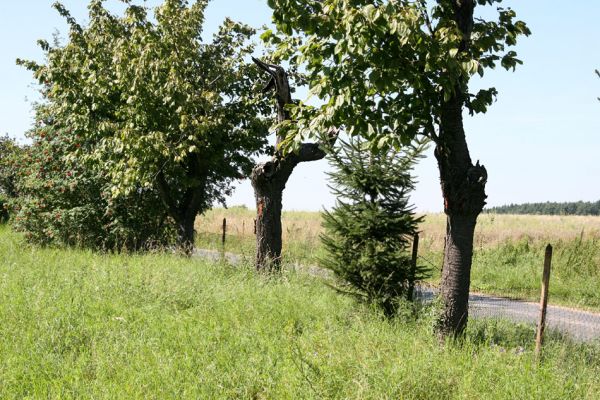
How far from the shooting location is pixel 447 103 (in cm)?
837

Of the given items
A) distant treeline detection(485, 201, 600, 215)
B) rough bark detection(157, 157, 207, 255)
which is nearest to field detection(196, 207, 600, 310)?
rough bark detection(157, 157, 207, 255)

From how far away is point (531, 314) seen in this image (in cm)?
1255

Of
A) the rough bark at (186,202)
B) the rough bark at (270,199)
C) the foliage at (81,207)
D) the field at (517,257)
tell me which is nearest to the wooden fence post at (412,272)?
the field at (517,257)

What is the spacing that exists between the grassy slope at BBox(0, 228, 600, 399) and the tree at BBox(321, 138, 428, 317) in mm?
548

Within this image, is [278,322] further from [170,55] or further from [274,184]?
[170,55]

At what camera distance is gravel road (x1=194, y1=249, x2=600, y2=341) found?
10.8m

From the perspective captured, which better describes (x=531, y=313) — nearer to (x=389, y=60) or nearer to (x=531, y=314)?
(x=531, y=314)

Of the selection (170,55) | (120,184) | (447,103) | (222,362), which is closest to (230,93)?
(170,55)

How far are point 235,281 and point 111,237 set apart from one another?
8.70 m

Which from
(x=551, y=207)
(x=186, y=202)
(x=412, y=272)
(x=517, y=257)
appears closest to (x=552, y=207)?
(x=551, y=207)

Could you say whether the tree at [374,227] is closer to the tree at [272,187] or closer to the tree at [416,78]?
the tree at [416,78]

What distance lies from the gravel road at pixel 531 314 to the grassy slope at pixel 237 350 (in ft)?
5.40

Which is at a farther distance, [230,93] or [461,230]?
[230,93]

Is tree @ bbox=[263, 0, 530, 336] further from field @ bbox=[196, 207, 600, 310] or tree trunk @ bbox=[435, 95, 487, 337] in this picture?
field @ bbox=[196, 207, 600, 310]
